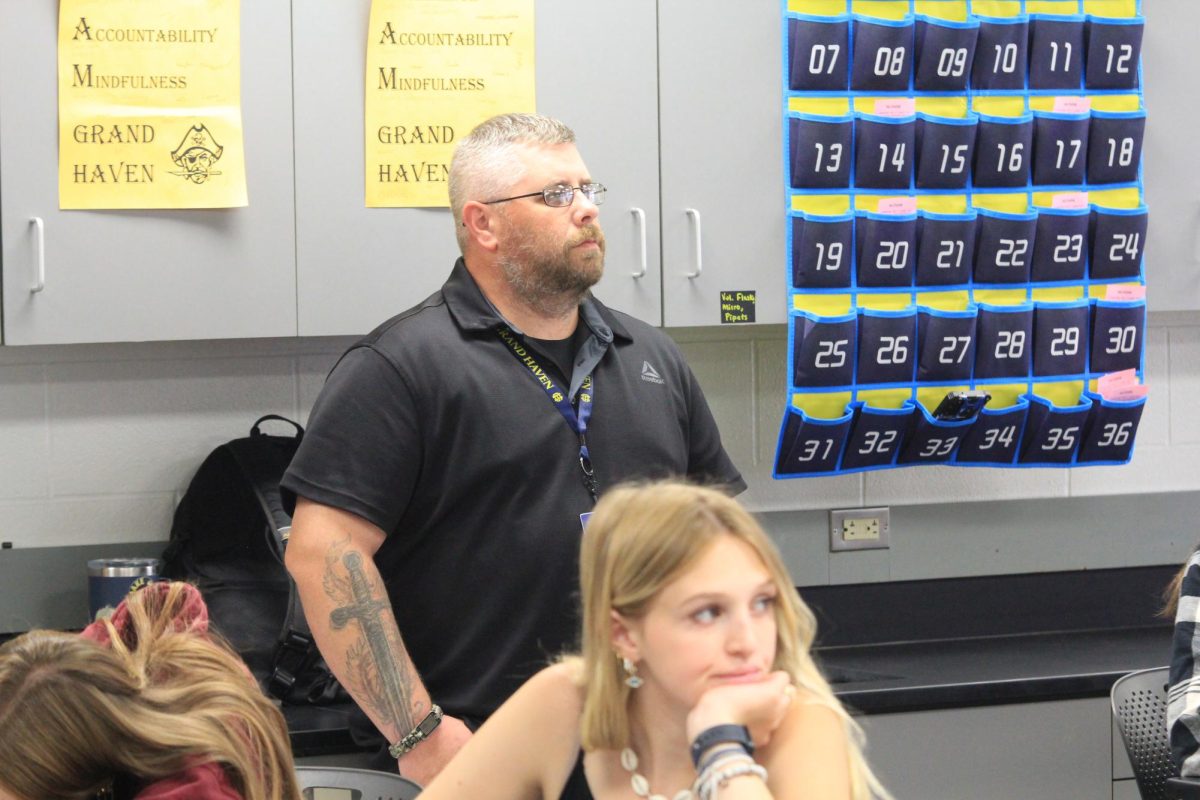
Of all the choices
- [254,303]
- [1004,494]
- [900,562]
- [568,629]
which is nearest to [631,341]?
[568,629]

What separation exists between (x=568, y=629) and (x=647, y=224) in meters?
0.91

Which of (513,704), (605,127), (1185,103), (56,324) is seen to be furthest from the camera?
(1185,103)

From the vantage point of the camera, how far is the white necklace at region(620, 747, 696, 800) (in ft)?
3.78

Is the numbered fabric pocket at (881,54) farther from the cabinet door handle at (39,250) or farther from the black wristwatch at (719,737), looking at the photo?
the black wristwatch at (719,737)

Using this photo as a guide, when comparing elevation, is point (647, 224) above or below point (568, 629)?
above

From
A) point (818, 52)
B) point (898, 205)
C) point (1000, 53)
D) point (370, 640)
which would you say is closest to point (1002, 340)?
point (898, 205)

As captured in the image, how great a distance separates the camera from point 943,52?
271 centimetres

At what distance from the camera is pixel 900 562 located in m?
3.02

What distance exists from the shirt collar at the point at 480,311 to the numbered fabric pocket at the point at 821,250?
0.63 metres

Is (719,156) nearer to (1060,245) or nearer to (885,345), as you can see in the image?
(885,345)

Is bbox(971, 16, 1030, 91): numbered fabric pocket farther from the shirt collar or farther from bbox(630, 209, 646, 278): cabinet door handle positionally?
the shirt collar

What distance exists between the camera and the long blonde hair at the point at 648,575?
3.76 feet

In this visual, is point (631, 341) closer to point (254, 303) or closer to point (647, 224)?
point (647, 224)

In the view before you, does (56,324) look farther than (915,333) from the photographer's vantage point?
No
